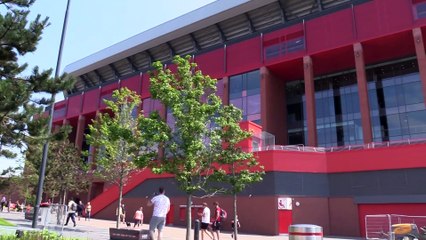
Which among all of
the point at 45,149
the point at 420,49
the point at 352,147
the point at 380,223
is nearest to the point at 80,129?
the point at 352,147

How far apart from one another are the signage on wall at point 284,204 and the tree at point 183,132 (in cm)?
1073

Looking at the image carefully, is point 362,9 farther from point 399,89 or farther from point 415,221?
point 415,221

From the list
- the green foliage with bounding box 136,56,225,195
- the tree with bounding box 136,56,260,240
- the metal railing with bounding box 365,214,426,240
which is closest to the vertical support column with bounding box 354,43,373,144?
the metal railing with bounding box 365,214,426,240

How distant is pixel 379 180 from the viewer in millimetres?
23703

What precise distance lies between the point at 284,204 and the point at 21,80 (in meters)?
17.5

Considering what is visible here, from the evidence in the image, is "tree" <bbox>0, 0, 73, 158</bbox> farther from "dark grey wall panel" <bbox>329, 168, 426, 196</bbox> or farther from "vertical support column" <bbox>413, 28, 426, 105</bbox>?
"vertical support column" <bbox>413, 28, 426, 105</bbox>

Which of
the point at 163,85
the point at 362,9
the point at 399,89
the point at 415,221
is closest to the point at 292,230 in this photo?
the point at 163,85

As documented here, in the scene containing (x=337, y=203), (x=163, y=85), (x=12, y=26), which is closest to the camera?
(x=12, y=26)

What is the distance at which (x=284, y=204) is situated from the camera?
79.1ft

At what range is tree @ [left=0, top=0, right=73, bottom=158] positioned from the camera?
1129cm

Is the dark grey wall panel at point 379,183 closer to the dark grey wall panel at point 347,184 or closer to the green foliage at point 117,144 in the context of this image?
the dark grey wall panel at point 347,184

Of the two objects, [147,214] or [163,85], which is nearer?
[163,85]

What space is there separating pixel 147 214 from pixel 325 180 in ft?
50.5

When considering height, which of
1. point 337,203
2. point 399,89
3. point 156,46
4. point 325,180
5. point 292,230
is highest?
point 156,46
